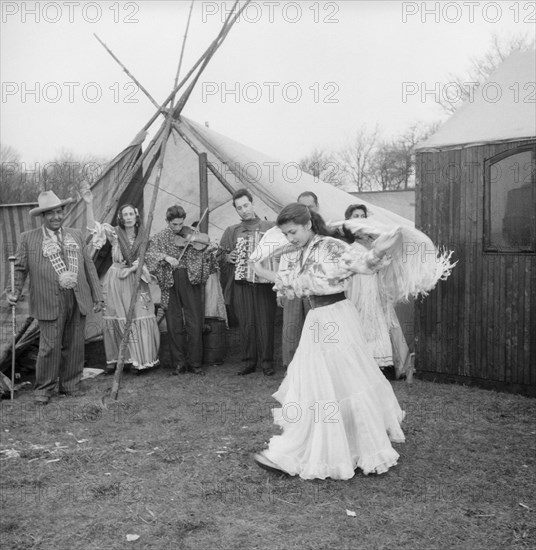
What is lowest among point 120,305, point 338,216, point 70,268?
point 120,305

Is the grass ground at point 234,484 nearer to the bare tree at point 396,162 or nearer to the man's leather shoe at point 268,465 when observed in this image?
the man's leather shoe at point 268,465

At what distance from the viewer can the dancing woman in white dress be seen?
3943 millimetres

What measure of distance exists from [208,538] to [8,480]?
1.56 m

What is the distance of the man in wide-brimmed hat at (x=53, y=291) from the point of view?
6.04m

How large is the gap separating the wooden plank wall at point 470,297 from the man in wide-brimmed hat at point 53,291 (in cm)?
336

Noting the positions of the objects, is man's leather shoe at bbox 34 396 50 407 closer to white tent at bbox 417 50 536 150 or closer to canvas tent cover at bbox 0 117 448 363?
canvas tent cover at bbox 0 117 448 363

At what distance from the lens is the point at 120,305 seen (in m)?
7.02

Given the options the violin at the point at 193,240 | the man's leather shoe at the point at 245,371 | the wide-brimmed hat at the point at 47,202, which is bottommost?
the man's leather shoe at the point at 245,371

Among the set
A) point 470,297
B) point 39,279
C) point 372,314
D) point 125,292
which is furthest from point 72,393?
point 470,297

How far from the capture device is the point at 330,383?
4.01 m

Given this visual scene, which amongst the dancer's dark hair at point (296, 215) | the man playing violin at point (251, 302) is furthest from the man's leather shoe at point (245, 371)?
the dancer's dark hair at point (296, 215)

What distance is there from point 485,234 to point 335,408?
2.94m

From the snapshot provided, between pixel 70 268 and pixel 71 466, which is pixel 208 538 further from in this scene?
pixel 70 268

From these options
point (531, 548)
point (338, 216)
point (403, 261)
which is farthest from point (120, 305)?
point (531, 548)
